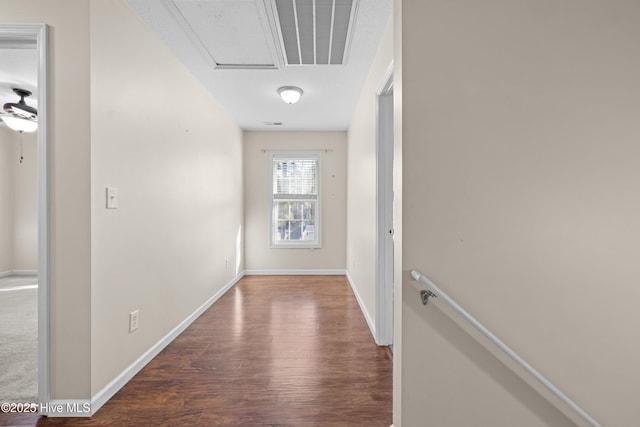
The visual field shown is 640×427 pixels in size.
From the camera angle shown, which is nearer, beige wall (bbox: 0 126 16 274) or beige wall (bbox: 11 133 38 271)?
beige wall (bbox: 0 126 16 274)

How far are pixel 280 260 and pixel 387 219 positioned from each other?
121 inches

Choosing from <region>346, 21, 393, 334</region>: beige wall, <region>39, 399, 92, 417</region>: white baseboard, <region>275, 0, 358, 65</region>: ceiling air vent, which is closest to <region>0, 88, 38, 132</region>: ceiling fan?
<region>275, 0, 358, 65</region>: ceiling air vent

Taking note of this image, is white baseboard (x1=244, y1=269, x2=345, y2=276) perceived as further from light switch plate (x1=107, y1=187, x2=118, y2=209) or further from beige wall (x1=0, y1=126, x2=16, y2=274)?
beige wall (x1=0, y1=126, x2=16, y2=274)

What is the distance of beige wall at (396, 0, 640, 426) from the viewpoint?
4.18ft

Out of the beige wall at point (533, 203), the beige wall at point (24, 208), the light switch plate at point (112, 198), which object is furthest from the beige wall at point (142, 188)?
the beige wall at point (24, 208)

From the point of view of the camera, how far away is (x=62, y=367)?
1.61m

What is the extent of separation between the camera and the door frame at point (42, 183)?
1.56 m

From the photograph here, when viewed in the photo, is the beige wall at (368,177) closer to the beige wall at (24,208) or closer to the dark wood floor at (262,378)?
the dark wood floor at (262,378)

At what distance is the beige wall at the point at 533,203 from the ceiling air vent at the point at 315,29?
3.38 feet

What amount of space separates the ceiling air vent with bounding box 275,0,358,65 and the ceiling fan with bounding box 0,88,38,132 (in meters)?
3.41

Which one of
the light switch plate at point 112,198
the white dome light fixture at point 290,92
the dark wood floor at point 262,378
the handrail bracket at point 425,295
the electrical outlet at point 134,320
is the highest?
the white dome light fixture at point 290,92

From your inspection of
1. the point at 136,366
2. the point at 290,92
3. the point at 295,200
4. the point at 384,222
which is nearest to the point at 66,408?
the point at 136,366

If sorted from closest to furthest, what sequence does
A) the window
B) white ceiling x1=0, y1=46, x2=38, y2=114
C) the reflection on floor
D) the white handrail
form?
1. the white handrail
2. the reflection on floor
3. white ceiling x1=0, y1=46, x2=38, y2=114
4. the window

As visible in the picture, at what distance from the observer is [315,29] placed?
2125mm
